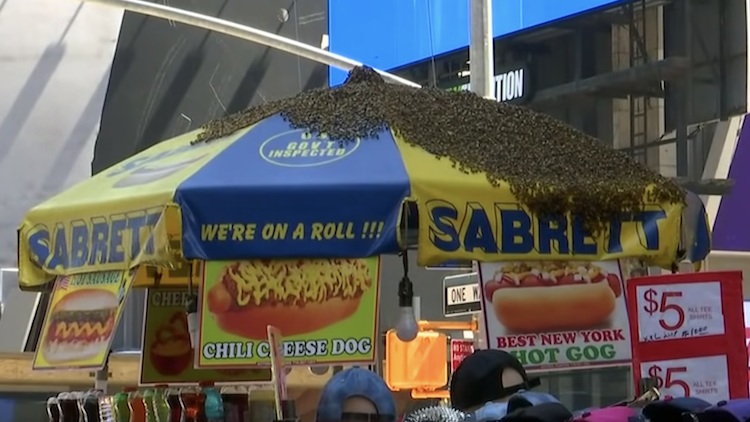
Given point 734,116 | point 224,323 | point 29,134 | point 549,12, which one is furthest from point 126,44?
point 224,323

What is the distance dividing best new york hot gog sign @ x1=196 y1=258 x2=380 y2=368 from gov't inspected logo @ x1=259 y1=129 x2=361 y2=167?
0.49 meters

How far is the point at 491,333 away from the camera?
227 inches

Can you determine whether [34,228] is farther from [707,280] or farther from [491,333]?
[707,280]

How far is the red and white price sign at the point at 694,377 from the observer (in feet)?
19.1

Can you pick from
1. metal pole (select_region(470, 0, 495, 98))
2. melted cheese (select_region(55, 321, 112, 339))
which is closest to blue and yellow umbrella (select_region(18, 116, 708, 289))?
melted cheese (select_region(55, 321, 112, 339))

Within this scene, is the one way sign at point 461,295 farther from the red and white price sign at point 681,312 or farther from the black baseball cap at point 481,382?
the black baseball cap at point 481,382

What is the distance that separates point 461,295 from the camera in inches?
393

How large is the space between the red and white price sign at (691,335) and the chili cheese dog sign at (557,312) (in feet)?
0.36

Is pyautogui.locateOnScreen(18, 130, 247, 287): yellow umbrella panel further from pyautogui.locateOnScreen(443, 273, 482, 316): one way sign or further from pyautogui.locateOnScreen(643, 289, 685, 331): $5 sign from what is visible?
pyautogui.locateOnScreen(443, 273, 482, 316): one way sign

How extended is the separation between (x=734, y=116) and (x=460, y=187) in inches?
326

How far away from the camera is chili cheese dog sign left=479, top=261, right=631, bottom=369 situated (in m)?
5.78

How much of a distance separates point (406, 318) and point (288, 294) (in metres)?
0.60

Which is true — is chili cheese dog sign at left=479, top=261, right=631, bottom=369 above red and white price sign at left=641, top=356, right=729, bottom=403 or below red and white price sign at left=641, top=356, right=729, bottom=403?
above

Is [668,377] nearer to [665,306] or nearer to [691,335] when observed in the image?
[691,335]
